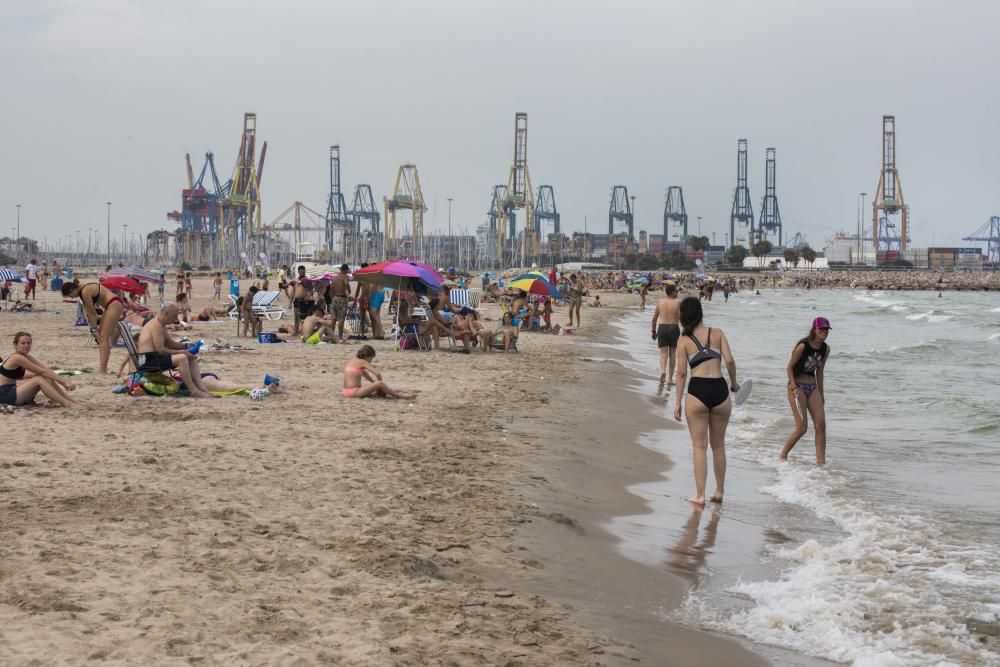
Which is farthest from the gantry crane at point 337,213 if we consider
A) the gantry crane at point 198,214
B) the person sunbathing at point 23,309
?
the person sunbathing at point 23,309

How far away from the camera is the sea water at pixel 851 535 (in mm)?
4098

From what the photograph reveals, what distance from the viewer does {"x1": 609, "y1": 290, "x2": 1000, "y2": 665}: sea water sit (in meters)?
4.10

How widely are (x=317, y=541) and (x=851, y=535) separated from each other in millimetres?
3104

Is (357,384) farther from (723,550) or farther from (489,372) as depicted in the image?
(723,550)

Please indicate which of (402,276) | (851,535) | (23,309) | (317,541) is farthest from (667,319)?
(23,309)

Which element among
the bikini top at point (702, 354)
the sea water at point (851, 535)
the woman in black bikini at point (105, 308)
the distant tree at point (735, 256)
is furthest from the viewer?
the distant tree at point (735, 256)

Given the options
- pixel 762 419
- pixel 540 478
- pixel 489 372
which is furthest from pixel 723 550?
pixel 489 372

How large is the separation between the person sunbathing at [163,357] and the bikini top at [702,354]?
14.9ft

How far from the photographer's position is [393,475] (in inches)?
234

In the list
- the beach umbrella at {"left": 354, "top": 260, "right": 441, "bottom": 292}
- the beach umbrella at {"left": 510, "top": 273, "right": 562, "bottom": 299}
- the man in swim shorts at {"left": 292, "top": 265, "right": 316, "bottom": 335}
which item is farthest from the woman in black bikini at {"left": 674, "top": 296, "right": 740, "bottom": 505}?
the beach umbrella at {"left": 510, "top": 273, "right": 562, "bottom": 299}

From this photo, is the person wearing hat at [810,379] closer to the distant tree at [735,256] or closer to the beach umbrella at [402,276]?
the beach umbrella at [402,276]

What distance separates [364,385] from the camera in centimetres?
940

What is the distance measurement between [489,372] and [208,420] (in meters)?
5.36

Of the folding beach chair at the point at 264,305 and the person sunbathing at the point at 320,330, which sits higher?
the folding beach chair at the point at 264,305
